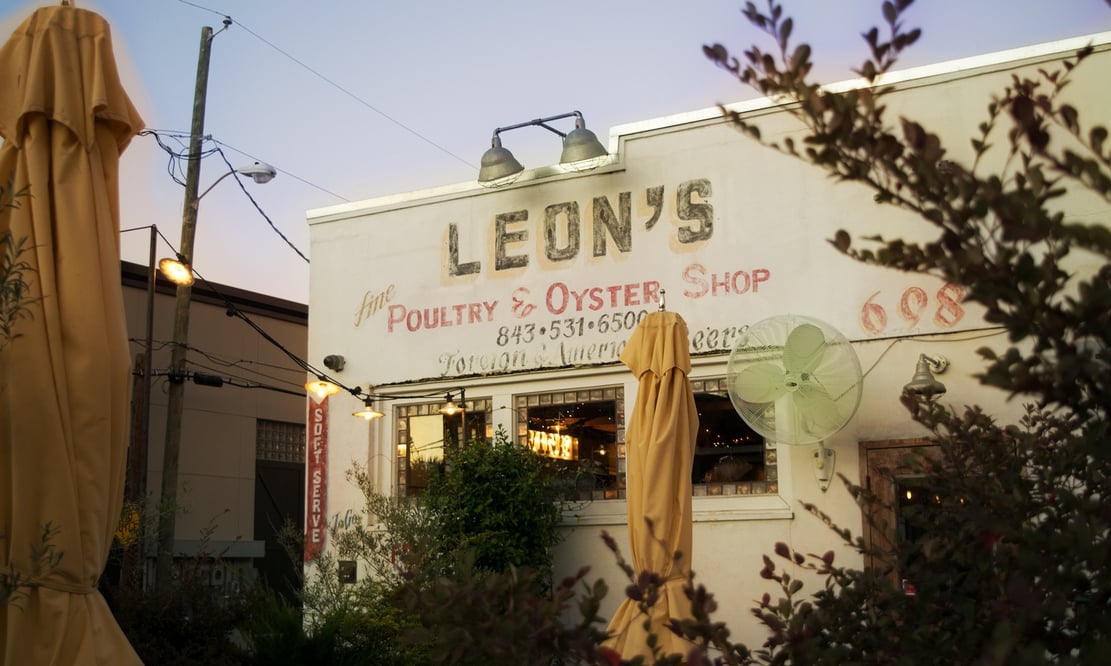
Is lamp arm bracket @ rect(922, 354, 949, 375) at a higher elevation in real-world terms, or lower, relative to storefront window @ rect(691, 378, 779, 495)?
higher

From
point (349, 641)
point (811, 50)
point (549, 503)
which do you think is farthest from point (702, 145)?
point (811, 50)

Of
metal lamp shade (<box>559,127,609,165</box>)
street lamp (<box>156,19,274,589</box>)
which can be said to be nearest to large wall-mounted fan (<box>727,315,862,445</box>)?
metal lamp shade (<box>559,127,609,165</box>)

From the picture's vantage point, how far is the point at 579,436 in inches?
454

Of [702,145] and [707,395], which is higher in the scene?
[702,145]

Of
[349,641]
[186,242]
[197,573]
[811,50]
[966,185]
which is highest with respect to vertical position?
[186,242]

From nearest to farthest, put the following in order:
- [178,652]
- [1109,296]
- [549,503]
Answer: [1109,296], [178,652], [549,503]

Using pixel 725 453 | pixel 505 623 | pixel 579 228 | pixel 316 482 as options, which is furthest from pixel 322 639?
pixel 316 482

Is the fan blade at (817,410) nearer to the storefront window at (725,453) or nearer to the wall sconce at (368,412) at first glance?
the storefront window at (725,453)

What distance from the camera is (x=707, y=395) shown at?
1090cm

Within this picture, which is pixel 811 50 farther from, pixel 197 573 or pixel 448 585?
pixel 197 573

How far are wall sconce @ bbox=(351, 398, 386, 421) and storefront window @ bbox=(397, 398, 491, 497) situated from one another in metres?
0.27

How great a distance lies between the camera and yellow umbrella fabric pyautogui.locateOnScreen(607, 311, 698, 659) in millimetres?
7809

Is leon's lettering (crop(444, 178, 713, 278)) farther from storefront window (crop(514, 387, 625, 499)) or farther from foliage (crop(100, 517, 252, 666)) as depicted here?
foliage (crop(100, 517, 252, 666))

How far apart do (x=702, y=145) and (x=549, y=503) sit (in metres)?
3.89
